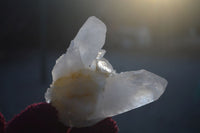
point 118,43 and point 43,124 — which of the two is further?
point 118,43

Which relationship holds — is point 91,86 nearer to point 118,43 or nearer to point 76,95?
point 76,95

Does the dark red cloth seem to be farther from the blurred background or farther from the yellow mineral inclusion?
the blurred background

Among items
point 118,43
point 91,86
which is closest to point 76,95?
point 91,86

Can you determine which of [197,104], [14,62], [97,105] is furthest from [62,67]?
[14,62]

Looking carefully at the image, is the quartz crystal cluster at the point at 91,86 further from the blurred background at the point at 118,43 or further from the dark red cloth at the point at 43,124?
the blurred background at the point at 118,43

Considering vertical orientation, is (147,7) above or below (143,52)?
above

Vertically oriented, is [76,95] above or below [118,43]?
above

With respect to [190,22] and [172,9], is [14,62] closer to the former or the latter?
[172,9]
